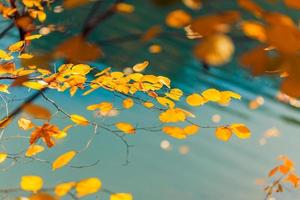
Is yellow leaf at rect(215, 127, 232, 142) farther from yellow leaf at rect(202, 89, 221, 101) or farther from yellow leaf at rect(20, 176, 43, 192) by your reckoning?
yellow leaf at rect(20, 176, 43, 192)

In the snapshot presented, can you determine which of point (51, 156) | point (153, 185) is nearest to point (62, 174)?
point (51, 156)

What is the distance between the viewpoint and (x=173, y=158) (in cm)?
543

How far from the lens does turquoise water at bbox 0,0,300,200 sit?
14.9ft

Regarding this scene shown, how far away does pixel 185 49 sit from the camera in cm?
1045

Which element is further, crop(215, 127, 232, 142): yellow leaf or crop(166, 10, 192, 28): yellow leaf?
crop(215, 127, 232, 142): yellow leaf

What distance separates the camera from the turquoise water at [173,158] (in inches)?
179

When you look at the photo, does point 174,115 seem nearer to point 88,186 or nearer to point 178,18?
point 88,186

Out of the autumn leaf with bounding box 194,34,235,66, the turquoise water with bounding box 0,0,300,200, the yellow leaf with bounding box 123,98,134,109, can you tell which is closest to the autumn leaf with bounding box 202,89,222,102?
the yellow leaf with bounding box 123,98,134,109

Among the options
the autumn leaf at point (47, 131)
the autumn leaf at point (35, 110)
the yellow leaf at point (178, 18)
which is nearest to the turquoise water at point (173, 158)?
the autumn leaf at point (47, 131)

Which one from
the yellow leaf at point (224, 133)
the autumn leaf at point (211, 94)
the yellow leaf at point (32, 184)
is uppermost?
the yellow leaf at point (32, 184)

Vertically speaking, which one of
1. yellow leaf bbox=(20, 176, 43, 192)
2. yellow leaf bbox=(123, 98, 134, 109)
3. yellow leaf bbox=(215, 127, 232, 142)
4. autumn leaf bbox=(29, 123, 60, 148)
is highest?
yellow leaf bbox=(20, 176, 43, 192)

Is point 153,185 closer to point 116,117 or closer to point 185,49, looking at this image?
point 116,117

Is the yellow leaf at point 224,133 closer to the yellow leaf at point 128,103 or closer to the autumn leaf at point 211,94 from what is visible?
the autumn leaf at point 211,94

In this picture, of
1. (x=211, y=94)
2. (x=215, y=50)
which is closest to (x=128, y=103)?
(x=211, y=94)
